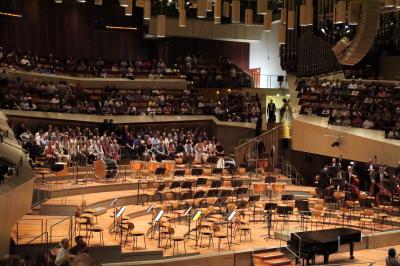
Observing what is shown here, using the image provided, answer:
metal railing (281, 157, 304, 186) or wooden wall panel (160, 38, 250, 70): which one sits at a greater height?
wooden wall panel (160, 38, 250, 70)

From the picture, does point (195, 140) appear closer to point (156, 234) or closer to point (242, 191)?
point (242, 191)

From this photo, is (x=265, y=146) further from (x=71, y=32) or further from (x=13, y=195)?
(x=13, y=195)

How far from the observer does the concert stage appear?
12.1m

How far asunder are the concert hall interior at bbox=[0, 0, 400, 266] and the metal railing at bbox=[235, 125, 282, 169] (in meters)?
0.04

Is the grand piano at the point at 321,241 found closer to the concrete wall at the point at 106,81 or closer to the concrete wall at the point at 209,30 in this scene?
the concrete wall at the point at 106,81

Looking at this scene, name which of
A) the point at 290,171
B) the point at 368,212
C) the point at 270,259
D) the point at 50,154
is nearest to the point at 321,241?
the point at 270,259

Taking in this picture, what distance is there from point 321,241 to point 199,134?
1033cm

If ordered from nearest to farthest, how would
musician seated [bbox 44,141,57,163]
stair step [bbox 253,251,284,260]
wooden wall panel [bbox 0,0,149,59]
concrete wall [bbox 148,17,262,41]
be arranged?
1. stair step [bbox 253,251,284,260]
2. musician seated [bbox 44,141,57,163]
3. wooden wall panel [bbox 0,0,149,59]
4. concrete wall [bbox 148,17,262,41]

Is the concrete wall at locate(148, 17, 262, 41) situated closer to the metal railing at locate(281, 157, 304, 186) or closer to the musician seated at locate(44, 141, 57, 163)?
the metal railing at locate(281, 157, 304, 186)

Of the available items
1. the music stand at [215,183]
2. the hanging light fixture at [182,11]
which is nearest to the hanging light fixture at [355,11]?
the hanging light fixture at [182,11]

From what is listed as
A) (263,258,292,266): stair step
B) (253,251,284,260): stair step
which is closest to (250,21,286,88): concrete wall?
(253,251,284,260): stair step

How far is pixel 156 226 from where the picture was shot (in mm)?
13586

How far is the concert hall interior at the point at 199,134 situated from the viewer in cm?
A: 1256

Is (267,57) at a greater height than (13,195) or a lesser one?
greater
